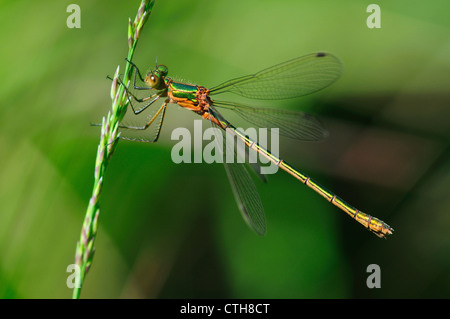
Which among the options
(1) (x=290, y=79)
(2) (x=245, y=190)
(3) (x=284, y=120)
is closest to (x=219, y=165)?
(2) (x=245, y=190)

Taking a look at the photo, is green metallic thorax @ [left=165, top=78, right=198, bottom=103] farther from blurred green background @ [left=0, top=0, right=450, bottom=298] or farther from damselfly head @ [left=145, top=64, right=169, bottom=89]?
blurred green background @ [left=0, top=0, right=450, bottom=298]

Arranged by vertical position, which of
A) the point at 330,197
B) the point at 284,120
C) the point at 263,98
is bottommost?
the point at 330,197

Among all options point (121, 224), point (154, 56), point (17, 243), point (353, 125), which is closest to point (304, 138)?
point (353, 125)

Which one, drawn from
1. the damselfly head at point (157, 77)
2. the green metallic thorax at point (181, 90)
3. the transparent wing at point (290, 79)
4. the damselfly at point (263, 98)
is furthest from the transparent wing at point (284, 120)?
the damselfly head at point (157, 77)

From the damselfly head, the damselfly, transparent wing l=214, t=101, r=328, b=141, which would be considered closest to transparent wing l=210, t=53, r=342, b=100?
the damselfly

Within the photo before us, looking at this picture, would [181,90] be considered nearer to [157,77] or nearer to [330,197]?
[157,77]

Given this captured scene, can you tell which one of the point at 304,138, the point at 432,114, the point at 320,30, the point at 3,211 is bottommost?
the point at 3,211

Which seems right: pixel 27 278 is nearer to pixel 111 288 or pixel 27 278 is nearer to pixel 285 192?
pixel 111 288
